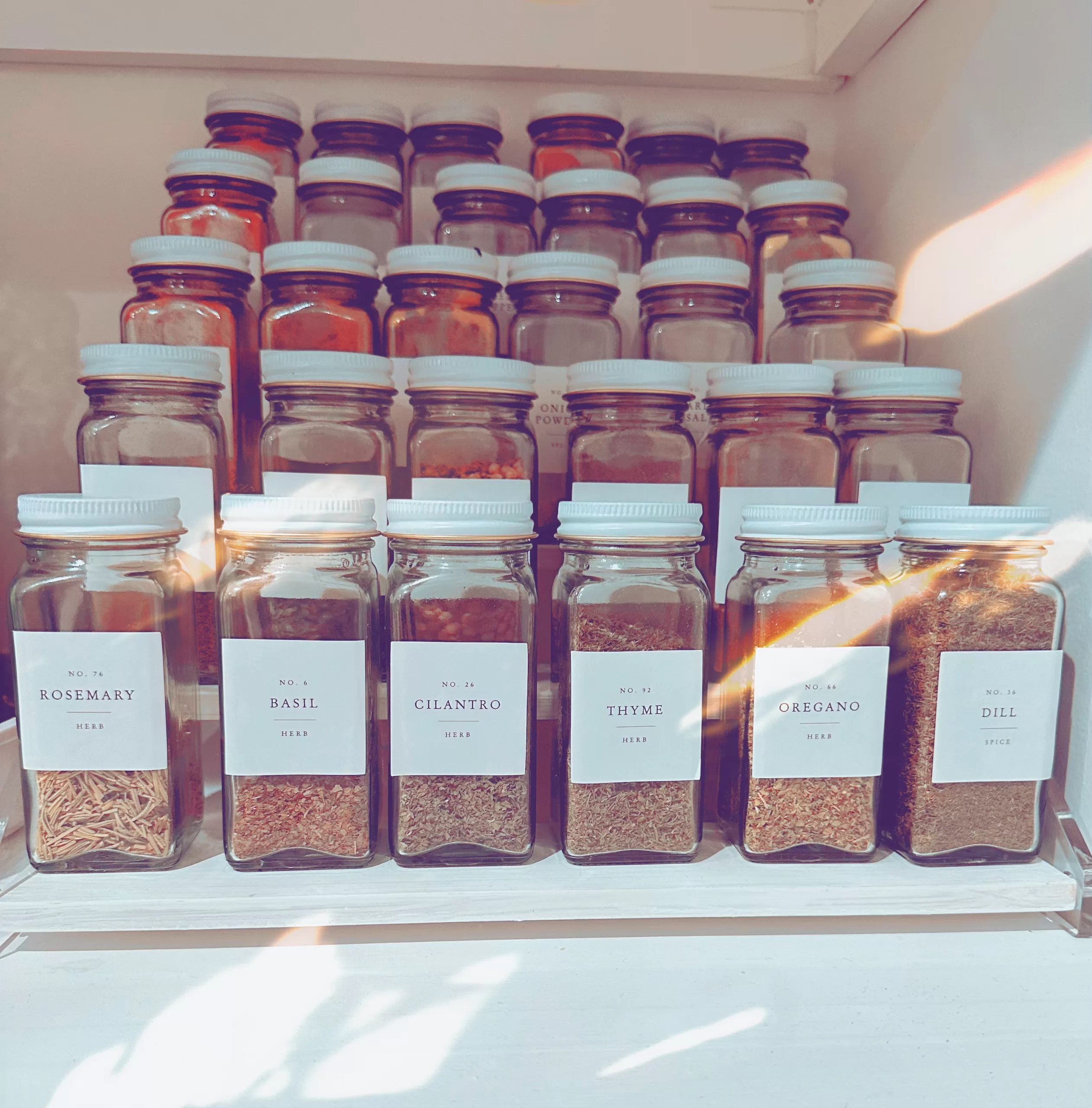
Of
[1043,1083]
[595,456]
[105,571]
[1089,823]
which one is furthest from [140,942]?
[1089,823]

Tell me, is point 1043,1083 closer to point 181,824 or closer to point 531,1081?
point 531,1081

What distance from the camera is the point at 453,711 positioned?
0.70 meters

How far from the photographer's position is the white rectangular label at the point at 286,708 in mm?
691

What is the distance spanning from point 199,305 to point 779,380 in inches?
22.1

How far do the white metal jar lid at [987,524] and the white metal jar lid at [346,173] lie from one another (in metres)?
0.66

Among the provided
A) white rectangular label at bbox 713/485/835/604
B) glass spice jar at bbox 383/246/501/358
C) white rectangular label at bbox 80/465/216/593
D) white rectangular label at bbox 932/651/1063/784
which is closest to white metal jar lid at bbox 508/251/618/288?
glass spice jar at bbox 383/246/501/358

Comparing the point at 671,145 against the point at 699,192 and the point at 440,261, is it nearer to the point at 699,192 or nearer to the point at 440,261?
the point at 699,192

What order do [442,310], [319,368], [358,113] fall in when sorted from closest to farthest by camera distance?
[319,368], [442,310], [358,113]

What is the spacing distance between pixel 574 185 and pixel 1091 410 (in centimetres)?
55

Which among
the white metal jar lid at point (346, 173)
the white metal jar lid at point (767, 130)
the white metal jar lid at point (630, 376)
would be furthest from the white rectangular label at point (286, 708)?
the white metal jar lid at point (767, 130)

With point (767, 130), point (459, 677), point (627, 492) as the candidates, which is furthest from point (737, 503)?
point (767, 130)

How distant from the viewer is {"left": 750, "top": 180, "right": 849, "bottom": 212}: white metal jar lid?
3.20 feet

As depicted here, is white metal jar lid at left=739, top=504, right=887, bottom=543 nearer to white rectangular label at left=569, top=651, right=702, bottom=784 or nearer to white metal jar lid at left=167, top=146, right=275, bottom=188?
white rectangular label at left=569, top=651, right=702, bottom=784

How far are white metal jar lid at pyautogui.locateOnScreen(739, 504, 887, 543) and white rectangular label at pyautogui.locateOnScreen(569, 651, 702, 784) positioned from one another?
0.39ft
